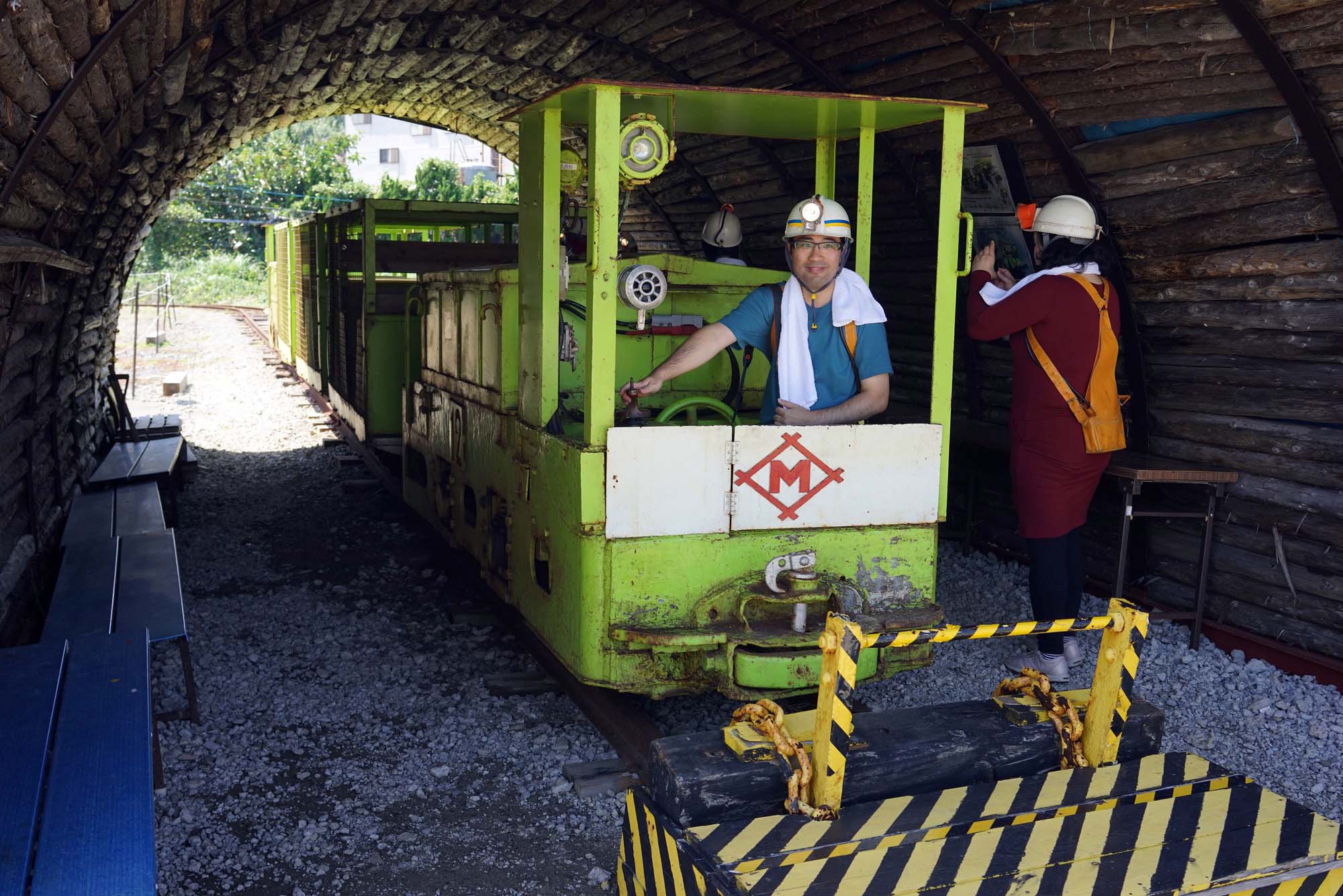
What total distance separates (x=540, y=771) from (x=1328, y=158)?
4204mm

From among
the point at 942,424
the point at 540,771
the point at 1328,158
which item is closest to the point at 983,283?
the point at 942,424

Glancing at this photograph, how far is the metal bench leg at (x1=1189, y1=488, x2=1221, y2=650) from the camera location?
5949 mm

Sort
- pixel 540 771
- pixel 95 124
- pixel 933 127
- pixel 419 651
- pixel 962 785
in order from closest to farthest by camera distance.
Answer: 1. pixel 962 785
2. pixel 540 771
3. pixel 95 124
4. pixel 419 651
5. pixel 933 127

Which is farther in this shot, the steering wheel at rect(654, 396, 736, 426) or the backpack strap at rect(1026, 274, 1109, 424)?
the backpack strap at rect(1026, 274, 1109, 424)

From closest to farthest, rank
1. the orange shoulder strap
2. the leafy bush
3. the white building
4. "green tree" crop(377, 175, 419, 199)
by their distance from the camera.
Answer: the orange shoulder strap, "green tree" crop(377, 175, 419, 199), the leafy bush, the white building

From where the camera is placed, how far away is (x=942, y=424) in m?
4.82

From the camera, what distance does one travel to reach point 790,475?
4562 mm

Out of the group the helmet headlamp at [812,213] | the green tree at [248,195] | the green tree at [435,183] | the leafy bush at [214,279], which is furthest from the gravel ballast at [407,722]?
the green tree at [248,195]

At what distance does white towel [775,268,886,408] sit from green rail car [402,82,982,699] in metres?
0.32

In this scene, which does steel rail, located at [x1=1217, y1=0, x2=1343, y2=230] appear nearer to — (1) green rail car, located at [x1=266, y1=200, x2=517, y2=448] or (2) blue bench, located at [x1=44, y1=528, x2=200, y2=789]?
(2) blue bench, located at [x1=44, y1=528, x2=200, y2=789]

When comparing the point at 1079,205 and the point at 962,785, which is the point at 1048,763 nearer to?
the point at 962,785

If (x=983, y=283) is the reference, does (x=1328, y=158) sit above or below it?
above

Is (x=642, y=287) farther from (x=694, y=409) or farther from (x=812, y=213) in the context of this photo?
(x=812, y=213)

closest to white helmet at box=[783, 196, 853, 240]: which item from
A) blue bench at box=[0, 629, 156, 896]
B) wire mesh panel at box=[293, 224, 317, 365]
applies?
blue bench at box=[0, 629, 156, 896]
